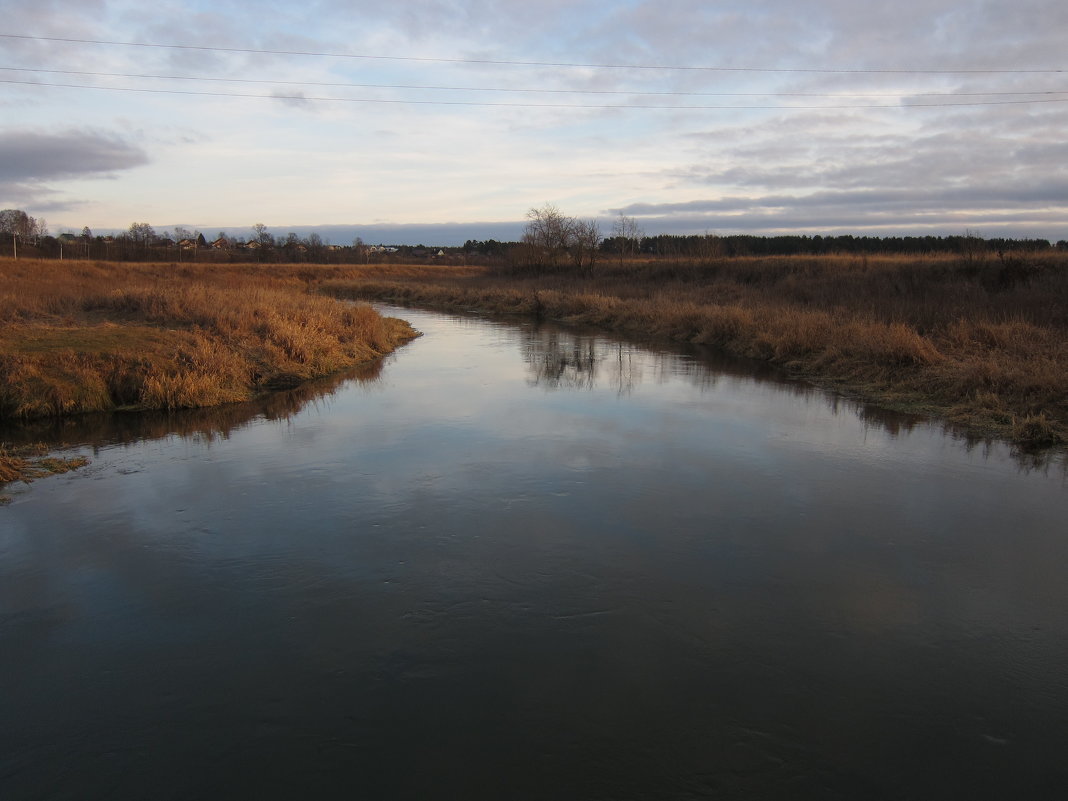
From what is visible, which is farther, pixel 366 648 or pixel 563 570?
pixel 563 570

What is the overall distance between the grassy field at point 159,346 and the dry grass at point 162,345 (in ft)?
0.07

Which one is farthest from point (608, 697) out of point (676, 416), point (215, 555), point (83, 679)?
point (676, 416)

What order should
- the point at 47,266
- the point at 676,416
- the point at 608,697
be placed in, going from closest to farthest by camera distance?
the point at 608,697, the point at 676,416, the point at 47,266

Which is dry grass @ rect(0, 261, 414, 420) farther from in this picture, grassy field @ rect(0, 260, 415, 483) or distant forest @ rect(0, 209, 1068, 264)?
distant forest @ rect(0, 209, 1068, 264)

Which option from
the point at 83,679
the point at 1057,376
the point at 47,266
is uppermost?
the point at 47,266

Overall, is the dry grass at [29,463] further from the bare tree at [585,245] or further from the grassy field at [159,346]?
the bare tree at [585,245]

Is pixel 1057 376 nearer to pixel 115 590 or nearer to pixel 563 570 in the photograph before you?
pixel 563 570

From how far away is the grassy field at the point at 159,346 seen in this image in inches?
451

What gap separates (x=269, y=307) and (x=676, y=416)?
40.5 feet

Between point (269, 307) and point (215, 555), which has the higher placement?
point (269, 307)

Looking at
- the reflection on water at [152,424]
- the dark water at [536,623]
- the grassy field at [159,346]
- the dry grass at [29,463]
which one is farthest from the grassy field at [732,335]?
the dark water at [536,623]

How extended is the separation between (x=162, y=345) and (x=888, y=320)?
57.1 feet

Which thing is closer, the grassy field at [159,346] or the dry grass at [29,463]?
the dry grass at [29,463]

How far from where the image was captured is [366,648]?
15.8 feet
